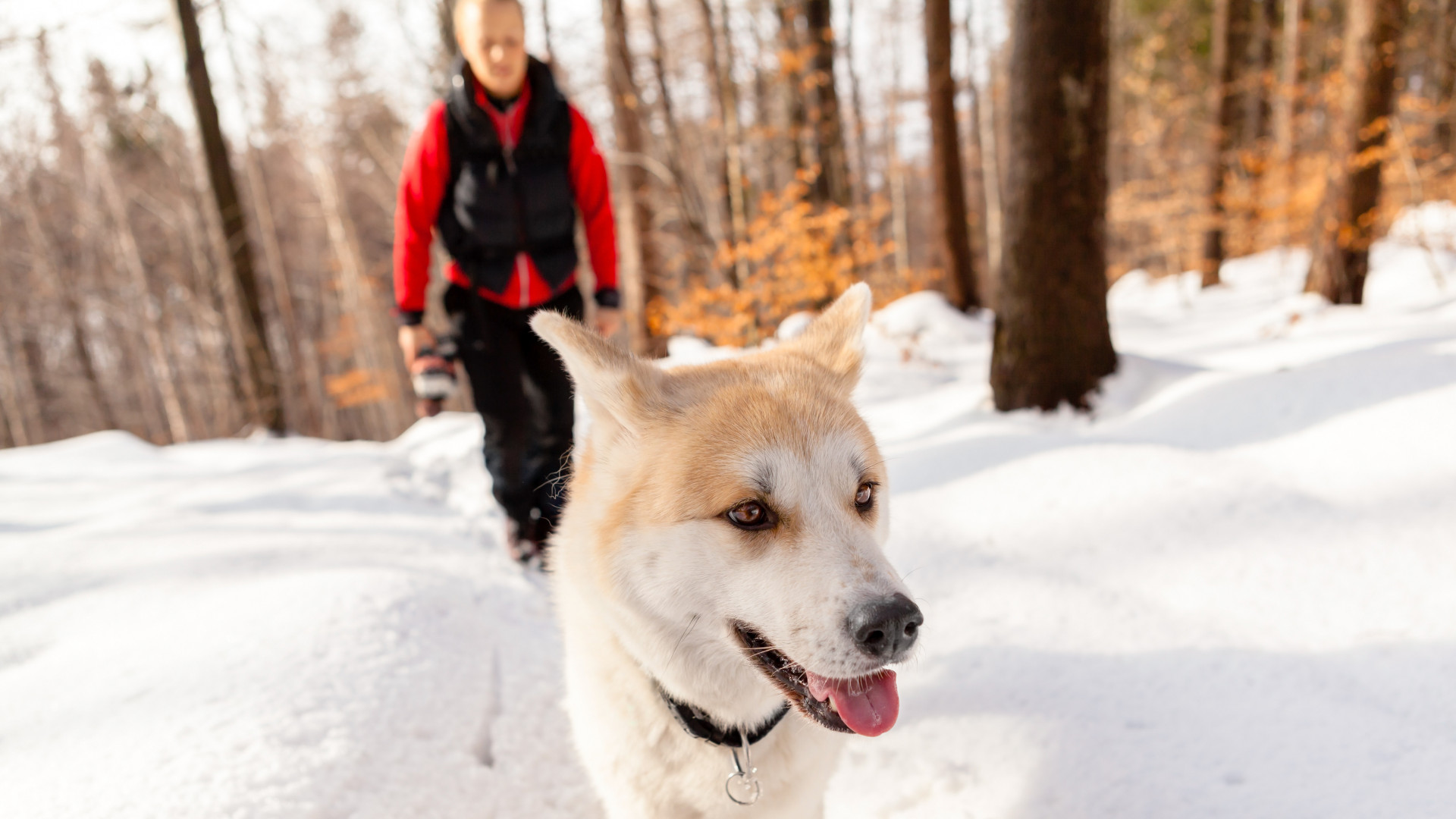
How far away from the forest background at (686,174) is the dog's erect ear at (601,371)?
12.3 feet

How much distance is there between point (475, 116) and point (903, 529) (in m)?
2.75

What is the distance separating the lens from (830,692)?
1413mm

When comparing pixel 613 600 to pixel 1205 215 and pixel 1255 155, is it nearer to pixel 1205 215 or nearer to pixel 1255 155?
pixel 1205 215

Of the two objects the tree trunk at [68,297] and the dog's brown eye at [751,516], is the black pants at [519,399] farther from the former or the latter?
the tree trunk at [68,297]

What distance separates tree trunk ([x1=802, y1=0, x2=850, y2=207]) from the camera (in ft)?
29.9

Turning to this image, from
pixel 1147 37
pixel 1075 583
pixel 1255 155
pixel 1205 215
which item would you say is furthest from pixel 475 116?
pixel 1147 37

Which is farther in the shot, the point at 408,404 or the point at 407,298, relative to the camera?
the point at 408,404

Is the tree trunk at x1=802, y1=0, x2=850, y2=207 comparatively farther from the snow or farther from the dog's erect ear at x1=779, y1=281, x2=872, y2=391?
the dog's erect ear at x1=779, y1=281, x2=872, y2=391

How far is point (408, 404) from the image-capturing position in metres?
22.7

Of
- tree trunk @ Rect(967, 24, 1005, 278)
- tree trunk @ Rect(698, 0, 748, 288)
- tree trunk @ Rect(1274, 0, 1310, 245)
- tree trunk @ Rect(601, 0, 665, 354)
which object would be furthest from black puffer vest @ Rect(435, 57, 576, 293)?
tree trunk @ Rect(967, 24, 1005, 278)

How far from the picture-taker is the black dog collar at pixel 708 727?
1.59 metres

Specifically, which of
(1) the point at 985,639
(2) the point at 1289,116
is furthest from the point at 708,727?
(2) the point at 1289,116

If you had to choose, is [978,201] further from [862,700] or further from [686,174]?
[862,700]

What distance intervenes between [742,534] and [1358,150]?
9170 mm
